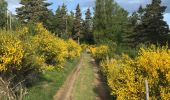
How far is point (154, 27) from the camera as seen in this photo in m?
79.3

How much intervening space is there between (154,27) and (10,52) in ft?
164

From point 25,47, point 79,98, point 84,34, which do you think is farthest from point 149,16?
point 84,34

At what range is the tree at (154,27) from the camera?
256ft

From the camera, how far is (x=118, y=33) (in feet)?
328

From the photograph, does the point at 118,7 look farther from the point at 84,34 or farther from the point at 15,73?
the point at 15,73

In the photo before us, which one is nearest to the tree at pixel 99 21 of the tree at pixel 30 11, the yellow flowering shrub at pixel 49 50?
the tree at pixel 30 11

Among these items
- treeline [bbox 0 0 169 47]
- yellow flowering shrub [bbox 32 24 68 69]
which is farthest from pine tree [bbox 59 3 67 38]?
yellow flowering shrub [bbox 32 24 68 69]

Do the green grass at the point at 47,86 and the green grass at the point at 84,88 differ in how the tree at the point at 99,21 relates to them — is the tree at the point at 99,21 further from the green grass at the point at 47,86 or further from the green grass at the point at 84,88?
the green grass at the point at 47,86

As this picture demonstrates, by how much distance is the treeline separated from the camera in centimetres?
7962

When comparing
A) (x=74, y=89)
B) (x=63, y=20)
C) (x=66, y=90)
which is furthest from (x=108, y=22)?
(x=66, y=90)

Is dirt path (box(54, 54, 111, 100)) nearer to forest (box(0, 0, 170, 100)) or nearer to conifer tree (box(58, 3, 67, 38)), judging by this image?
forest (box(0, 0, 170, 100))

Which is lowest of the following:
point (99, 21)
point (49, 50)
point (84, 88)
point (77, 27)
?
point (84, 88)

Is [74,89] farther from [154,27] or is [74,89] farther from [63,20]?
[63,20]

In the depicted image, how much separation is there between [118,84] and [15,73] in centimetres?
882
